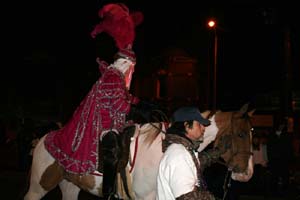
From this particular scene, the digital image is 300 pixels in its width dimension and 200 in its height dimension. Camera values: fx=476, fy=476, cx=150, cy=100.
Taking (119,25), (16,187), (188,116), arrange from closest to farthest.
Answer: (188,116) < (119,25) < (16,187)

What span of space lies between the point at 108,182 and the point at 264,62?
27.6m

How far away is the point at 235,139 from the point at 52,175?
2.83m

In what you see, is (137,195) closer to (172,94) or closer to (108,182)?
(108,182)

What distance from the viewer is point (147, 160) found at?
250 inches

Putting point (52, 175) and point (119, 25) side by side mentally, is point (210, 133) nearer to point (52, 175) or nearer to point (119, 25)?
point (119, 25)

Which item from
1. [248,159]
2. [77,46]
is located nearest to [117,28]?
[248,159]

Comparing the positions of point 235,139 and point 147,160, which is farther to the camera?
point 235,139

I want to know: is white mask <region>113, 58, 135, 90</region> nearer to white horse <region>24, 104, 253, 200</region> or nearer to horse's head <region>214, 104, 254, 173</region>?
white horse <region>24, 104, 253, 200</region>

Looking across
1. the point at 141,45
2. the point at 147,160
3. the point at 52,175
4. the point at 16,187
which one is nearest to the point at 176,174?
the point at 147,160

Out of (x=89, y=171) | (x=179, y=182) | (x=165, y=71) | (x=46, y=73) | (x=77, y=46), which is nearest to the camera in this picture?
(x=179, y=182)

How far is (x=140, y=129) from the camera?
669cm

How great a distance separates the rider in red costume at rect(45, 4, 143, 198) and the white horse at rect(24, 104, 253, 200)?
21 cm

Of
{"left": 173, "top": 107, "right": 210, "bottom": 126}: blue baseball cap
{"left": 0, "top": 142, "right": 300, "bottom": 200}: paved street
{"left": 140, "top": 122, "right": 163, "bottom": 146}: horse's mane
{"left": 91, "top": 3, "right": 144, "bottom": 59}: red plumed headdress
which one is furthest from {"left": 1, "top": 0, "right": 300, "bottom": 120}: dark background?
{"left": 173, "top": 107, "right": 210, "bottom": 126}: blue baseball cap

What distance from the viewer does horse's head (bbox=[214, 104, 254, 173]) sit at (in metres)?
6.63
